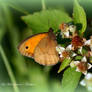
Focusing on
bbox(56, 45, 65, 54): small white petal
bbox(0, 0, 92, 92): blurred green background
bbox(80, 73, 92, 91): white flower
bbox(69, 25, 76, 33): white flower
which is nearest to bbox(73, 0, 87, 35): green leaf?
bbox(69, 25, 76, 33): white flower

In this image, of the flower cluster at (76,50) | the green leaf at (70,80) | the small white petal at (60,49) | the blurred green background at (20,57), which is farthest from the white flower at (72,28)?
the blurred green background at (20,57)

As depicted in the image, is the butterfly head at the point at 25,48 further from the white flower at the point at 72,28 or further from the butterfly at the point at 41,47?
the white flower at the point at 72,28

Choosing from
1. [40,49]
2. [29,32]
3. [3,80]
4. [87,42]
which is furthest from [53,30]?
[3,80]

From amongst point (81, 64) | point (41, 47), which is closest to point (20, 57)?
point (41, 47)

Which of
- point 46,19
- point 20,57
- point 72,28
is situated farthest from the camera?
point 20,57

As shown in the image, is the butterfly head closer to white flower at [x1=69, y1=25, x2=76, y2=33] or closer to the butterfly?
the butterfly

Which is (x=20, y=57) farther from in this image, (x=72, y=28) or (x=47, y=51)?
(x=72, y=28)
